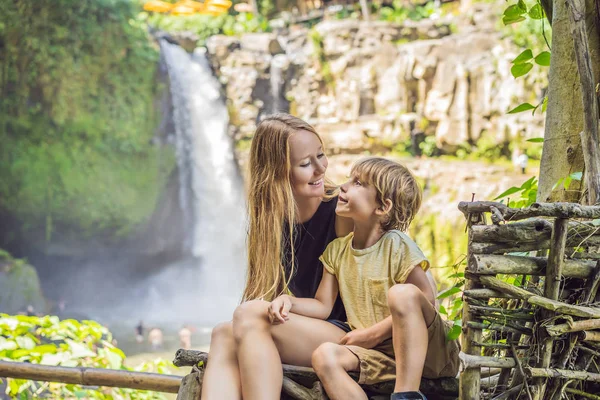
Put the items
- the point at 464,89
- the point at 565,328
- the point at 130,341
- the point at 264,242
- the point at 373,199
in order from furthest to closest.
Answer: the point at 464,89
the point at 130,341
the point at 264,242
the point at 373,199
the point at 565,328

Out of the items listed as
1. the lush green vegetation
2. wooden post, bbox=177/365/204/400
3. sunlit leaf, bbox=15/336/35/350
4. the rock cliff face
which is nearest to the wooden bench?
wooden post, bbox=177/365/204/400

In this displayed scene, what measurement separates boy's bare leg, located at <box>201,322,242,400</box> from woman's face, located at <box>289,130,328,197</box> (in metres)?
0.52

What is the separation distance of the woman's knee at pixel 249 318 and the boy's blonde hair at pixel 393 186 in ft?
1.46

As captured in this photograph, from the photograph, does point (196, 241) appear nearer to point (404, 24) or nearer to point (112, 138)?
point (112, 138)

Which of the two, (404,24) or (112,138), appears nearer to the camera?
(112,138)

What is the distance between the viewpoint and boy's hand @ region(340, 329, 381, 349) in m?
1.75

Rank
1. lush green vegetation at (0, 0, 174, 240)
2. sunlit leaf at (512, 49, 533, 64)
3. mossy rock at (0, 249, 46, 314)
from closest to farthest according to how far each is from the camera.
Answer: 1. sunlit leaf at (512, 49, 533, 64)
2. mossy rock at (0, 249, 46, 314)
3. lush green vegetation at (0, 0, 174, 240)

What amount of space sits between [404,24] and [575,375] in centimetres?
1124

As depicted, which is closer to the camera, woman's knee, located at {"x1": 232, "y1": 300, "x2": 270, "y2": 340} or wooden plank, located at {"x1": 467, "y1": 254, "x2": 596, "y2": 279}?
wooden plank, located at {"x1": 467, "y1": 254, "x2": 596, "y2": 279}

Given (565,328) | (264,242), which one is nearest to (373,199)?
(264,242)

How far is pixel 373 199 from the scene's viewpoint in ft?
6.15

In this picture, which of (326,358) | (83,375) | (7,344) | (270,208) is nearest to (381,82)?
(7,344)

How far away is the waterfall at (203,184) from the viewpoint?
12039mm

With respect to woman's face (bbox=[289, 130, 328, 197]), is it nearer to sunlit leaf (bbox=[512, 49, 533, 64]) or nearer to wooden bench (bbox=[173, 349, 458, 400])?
wooden bench (bbox=[173, 349, 458, 400])
